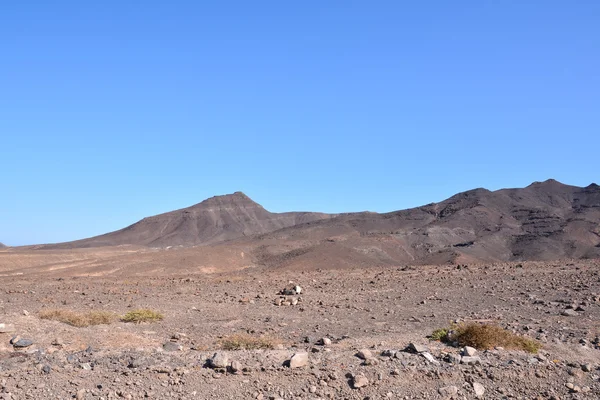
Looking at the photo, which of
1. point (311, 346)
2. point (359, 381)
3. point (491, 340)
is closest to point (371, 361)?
point (359, 381)

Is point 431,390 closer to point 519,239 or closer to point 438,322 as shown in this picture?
point 438,322

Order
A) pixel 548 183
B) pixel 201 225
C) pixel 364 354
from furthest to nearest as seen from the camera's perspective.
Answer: pixel 201 225, pixel 548 183, pixel 364 354

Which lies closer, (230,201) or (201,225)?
(201,225)

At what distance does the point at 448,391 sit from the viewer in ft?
27.1

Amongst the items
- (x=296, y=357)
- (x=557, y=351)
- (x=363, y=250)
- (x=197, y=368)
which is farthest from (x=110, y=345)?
(x=363, y=250)

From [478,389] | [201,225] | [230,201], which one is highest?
[230,201]

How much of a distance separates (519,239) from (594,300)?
44.9 m

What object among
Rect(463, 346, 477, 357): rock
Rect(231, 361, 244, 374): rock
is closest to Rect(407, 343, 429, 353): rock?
Rect(463, 346, 477, 357): rock

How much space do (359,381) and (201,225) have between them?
120 metres

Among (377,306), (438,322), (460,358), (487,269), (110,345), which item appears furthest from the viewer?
(487,269)

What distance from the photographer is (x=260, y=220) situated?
136 meters

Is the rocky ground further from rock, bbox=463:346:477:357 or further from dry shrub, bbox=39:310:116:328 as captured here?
dry shrub, bbox=39:310:116:328

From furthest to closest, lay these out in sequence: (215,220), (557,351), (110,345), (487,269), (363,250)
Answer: (215,220) → (363,250) → (487,269) → (110,345) → (557,351)

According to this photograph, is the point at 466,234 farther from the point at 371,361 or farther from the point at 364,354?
the point at 371,361
